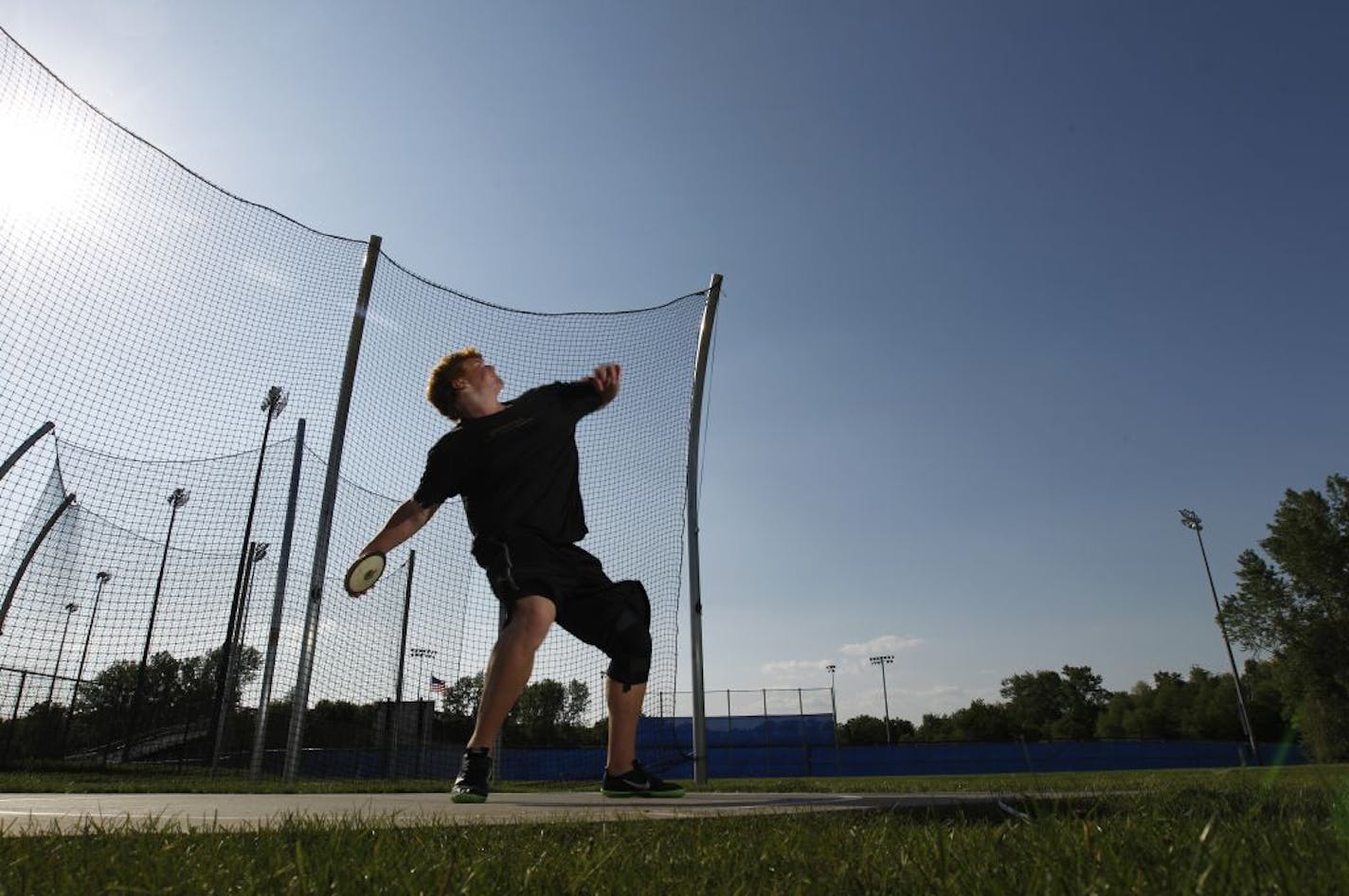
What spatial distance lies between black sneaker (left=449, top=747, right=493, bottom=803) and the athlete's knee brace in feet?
2.34

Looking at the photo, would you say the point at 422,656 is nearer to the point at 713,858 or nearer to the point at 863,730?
the point at 713,858

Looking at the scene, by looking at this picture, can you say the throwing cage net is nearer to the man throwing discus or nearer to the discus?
the man throwing discus

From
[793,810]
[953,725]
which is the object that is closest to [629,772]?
[793,810]

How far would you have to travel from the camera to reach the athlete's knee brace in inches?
141

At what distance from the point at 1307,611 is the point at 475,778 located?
2198 inches

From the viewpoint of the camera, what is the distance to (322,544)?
653 cm

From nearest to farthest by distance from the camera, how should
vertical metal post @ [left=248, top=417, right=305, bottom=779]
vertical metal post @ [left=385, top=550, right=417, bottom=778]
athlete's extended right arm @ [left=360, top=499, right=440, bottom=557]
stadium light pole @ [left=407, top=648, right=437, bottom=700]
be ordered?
athlete's extended right arm @ [left=360, top=499, right=440, bottom=557] → vertical metal post @ [left=248, top=417, right=305, bottom=779] → stadium light pole @ [left=407, top=648, right=437, bottom=700] → vertical metal post @ [left=385, top=550, right=417, bottom=778]

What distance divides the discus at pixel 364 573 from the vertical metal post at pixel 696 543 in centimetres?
416

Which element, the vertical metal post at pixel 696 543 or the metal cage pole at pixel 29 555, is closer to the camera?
the vertical metal post at pixel 696 543

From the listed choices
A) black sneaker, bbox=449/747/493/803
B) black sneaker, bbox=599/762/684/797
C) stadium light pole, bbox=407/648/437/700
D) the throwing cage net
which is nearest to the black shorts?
black sneaker, bbox=449/747/493/803

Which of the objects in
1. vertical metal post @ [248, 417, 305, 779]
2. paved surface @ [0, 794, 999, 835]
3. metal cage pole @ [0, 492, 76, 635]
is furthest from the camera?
metal cage pole @ [0, 492, 76, 635]

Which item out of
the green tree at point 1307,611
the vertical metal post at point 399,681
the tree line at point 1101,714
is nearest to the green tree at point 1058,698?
the tree line at point 1101,714

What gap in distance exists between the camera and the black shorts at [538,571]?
3369 mm

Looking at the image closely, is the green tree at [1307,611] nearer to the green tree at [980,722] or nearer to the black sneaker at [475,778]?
the green tree at [980,722]
